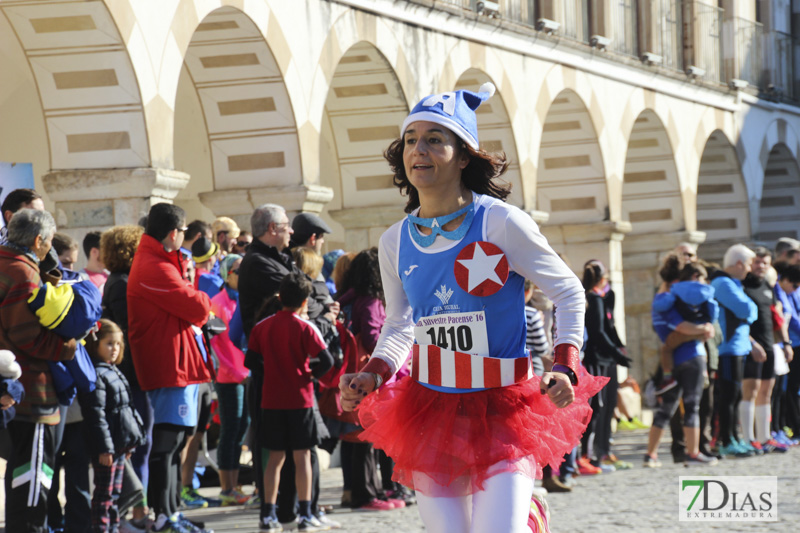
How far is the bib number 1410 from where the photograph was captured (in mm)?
4059

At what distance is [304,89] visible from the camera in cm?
1188

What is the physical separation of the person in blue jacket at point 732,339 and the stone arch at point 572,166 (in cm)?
606

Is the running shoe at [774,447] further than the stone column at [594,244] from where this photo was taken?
No

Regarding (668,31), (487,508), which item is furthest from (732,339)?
(668,31)

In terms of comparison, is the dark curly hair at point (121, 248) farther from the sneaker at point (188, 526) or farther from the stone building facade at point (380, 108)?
the stone building facade at point (380, 108)

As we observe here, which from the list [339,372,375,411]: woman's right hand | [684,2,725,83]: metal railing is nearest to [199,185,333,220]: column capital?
[339,372,375,411]: woman's right hand

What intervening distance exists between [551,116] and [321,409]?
10.1m

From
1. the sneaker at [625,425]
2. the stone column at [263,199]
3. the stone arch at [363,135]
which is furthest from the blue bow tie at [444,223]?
the sneaker at [625,425]

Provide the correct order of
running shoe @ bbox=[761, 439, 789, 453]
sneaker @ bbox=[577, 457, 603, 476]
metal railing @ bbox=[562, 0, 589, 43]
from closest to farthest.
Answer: sneaker @ bbox=[577, 457, 603, 476] < running shoe @ bbox=[761, 439, 789, 453] < metal railing @ bbox=[562, 0, 589, 43]

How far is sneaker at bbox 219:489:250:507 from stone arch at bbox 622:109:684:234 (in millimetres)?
12278

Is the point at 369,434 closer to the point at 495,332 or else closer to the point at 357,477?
the point at 495,332

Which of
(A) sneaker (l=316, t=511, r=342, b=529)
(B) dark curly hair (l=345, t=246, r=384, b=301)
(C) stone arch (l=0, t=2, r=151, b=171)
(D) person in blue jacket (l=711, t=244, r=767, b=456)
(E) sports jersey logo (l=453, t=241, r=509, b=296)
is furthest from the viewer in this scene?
(D) person in blue jacket (l=711, t=244, r=767, b=456)

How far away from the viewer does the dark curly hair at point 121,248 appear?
7.08 metres

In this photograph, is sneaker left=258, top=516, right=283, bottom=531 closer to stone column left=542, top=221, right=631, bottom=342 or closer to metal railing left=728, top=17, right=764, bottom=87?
stone column left=542, top=221, right=631, bottom=342
